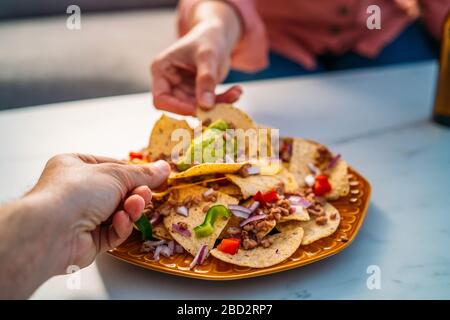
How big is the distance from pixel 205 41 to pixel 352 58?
954mm

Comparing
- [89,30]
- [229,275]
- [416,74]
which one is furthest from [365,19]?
[89,30]

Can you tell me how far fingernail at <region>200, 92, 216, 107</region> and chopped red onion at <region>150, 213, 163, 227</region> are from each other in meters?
0.38

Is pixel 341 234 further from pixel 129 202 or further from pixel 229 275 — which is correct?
pixel 129 202

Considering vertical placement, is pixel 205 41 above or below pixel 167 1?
above

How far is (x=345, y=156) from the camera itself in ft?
4.87

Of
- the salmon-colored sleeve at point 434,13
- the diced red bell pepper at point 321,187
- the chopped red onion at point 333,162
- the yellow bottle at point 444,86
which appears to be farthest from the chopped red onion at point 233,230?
the salmon-colored sleeve at point 434,13

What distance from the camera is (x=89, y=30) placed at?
10.8 ft

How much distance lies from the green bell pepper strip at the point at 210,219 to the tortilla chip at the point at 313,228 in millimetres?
110

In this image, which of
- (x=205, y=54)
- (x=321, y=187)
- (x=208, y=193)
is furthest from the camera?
(x=205, y=54)

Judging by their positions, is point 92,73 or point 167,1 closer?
point 92,73

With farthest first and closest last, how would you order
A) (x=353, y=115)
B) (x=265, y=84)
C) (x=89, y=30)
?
1. (x=89, y=30)
2. (x=265, y=84)
3. (x=353, y=115)

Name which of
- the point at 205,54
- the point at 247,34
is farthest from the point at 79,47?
the point at 205,54

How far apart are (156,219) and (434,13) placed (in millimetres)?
1637

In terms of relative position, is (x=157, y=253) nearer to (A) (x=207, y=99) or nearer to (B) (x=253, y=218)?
(B) (x=253, y=218)
